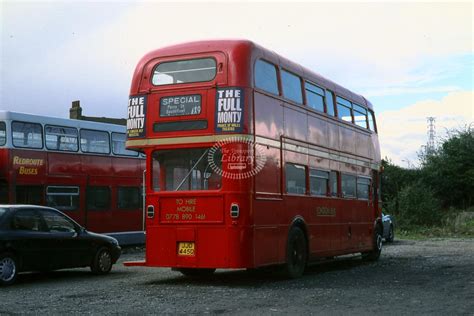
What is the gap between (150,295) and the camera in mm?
11617

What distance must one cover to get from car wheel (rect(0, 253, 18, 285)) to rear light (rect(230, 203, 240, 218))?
4.19m

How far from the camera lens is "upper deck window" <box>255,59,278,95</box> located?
43.5 ft

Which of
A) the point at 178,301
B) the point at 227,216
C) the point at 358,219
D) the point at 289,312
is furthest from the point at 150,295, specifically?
the point at 358,219

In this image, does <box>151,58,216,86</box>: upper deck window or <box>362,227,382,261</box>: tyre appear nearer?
<box>151,58,216,86</box>: upper deck window

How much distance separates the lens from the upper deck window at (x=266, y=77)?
43.5ft

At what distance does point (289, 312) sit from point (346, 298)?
1.76 meters

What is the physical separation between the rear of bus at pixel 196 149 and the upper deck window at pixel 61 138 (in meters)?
7.82

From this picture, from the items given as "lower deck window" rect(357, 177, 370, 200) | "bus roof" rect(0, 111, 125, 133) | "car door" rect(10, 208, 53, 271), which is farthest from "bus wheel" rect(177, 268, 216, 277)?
"bus roof" rect(0, 111, 125, 133)

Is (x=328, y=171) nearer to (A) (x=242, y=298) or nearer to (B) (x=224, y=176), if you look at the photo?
(B) (x=224, y=176)

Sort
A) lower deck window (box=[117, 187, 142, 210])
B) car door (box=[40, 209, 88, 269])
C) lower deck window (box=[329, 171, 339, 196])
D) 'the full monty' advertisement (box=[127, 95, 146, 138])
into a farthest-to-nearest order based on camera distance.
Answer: lower deck window (box=[117, 187, 142, 210])
lower deck window (box=[329, 171, 339, 196])
car door (box=[40, 209, 88, 269])
'the full monty' advertisement (box=[127, 95, 146, 138])

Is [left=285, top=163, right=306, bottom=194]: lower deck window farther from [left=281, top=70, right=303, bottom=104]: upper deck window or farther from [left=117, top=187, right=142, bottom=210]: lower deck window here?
[left=117, top=187, right=142, bottom=210]: lower deck window

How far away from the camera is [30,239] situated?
539 inches

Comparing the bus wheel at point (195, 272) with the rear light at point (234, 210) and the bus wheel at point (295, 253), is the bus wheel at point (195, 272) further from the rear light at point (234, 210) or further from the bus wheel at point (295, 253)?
the rear light at point (234, 210)

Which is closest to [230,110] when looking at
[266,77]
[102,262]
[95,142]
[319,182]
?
[266,77]
